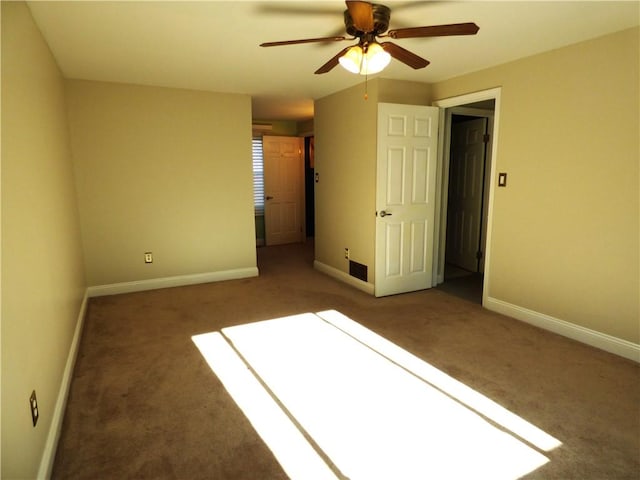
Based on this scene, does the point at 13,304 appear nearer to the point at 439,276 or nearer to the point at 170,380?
the point at 170,380

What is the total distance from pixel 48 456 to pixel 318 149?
14.3 feet

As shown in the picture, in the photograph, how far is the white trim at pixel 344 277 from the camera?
4.49m

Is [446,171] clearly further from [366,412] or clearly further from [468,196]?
[366,412]

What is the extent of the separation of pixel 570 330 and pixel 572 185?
1195mm

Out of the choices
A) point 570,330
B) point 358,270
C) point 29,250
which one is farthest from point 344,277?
point 29,250

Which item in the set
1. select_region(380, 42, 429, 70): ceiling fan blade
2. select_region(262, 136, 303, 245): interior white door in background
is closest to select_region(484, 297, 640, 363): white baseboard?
select_region(380, 42, 429, 70): ceiling fan blade

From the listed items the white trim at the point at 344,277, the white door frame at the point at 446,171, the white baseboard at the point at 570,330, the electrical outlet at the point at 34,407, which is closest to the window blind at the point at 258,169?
the white trim at the point at 344,277

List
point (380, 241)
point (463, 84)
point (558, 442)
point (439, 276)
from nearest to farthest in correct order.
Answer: point (558, 442) < point (463, 84) < point (380, 241) < point (439, 276)

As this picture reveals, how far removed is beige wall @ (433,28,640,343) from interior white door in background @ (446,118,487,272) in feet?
4.78

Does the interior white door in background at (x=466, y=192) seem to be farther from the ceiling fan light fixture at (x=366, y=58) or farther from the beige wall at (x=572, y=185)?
the ceiling fan light fixture at (x=366, y=58)

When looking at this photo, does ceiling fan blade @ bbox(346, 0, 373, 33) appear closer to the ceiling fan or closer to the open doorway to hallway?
the ceiling fan

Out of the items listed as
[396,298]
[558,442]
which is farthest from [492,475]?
[396,298]

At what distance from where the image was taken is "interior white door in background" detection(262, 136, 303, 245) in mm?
7195

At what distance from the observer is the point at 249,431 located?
2.12 m
